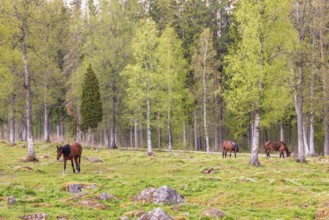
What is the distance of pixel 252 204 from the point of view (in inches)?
711

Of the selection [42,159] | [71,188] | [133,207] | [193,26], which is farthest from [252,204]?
[193,26]

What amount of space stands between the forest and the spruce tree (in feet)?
0.53

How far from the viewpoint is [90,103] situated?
5994 cm

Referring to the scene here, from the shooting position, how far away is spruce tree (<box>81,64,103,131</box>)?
196 feet

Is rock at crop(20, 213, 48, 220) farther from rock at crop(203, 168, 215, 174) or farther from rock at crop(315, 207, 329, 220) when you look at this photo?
rock at crop(203, 168, 215, 174)

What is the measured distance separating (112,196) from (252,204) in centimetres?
687

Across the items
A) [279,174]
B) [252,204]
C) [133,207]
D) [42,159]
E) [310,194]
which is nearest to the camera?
[133,207]

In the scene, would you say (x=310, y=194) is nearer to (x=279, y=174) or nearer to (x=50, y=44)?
(x=279, y=174)

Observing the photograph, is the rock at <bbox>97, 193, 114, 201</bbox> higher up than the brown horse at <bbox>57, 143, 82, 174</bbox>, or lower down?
lower down

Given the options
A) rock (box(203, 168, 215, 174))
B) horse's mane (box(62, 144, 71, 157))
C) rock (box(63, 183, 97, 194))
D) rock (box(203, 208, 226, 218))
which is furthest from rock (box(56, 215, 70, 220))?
rock (box(203, 168, 215, 174))

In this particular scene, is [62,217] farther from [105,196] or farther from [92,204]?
[105,196]

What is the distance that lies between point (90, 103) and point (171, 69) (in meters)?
13.8

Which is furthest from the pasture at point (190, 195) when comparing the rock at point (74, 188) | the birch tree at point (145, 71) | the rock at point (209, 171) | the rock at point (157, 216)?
the birch tree at point (145, 71)

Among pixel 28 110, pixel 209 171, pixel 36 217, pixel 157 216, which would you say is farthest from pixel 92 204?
pixel 28 110
